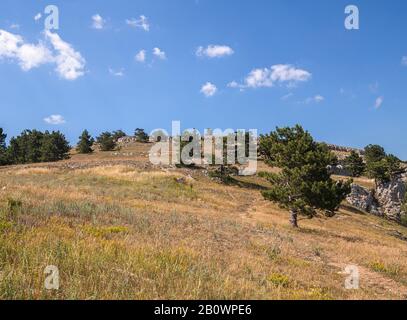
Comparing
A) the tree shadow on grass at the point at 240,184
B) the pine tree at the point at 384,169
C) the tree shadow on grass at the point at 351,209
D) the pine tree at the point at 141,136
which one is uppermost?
the pine tree at the point at 141,136

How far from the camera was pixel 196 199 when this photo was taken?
43281 mm

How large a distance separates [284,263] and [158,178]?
39.7m

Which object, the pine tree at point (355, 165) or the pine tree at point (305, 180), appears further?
the pine tree at point (355, 165)

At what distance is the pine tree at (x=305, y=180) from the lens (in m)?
31.1

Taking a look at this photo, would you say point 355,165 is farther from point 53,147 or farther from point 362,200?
point 53,147

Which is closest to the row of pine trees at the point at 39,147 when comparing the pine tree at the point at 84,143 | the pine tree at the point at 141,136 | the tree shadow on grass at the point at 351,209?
the pine tree at the point at 84,143

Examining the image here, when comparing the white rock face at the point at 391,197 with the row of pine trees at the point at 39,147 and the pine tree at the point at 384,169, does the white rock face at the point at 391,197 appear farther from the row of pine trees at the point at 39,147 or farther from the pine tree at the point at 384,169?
the row of pine trees at the point at 39,147

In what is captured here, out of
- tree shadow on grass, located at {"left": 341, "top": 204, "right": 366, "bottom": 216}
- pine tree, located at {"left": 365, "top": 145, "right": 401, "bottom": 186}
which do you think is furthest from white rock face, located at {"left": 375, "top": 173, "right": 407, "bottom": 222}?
tree shadow on grass, located at {"left": 341, "top": 204, "right": 366, "bottom": 216}

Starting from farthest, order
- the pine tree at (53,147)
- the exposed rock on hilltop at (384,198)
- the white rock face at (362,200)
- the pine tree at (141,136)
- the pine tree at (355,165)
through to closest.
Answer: the pine tree at (141,136), the pine tree at (355,165), the pine tree at (53,147), the exposed rock on hilltop at (384,198), the white rock face at (362,200)

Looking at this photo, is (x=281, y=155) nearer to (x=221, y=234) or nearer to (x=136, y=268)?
(x=221, y=234)

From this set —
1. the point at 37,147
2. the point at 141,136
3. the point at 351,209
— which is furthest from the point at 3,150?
the point at 351,209

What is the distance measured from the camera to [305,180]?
32156 millimetres

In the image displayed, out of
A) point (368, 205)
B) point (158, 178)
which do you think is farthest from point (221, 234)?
point (368, 205)
